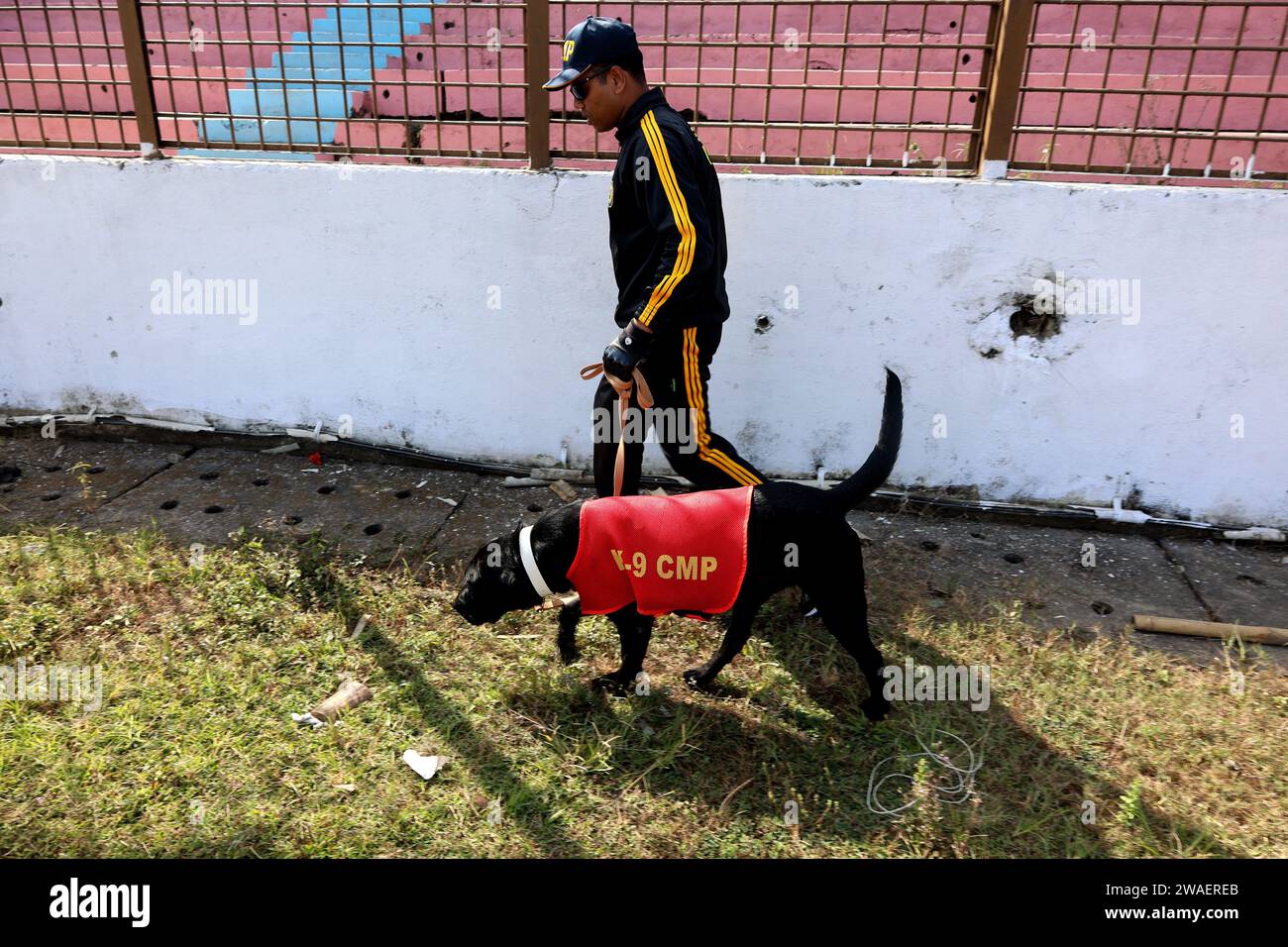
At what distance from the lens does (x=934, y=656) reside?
324 centimetres

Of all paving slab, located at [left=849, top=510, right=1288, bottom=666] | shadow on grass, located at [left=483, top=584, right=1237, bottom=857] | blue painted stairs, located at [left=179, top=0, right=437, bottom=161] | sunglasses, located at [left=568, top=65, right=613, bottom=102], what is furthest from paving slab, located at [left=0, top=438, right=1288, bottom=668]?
sunglasses, located at [left=568, top=65, right=613, bottom=102]

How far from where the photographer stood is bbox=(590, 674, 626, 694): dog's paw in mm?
3064

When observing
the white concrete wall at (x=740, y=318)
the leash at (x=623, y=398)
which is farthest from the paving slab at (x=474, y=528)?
the leash at (x=623, y=398)

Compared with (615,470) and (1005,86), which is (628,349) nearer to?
(615,470)

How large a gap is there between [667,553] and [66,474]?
372 centimetres

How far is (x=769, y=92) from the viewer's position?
4.01 metres

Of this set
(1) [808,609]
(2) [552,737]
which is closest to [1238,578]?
(1) [808,609]

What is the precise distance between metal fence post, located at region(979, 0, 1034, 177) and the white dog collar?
9.25ft

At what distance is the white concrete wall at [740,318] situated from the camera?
154 inches

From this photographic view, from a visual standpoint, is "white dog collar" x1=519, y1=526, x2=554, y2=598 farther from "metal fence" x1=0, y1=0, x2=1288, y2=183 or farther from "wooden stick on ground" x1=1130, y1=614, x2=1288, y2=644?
"wooden stick on ground" x1=1130, y1=614, x2=1288, y2=644

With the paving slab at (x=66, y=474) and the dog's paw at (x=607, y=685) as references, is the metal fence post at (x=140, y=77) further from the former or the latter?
the dog's paw at (x=607, y=685)

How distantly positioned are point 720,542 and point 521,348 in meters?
2.12

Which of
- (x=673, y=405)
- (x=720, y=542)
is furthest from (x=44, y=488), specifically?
(x=720, y=542)

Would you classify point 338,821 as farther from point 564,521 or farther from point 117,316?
point 117,316
